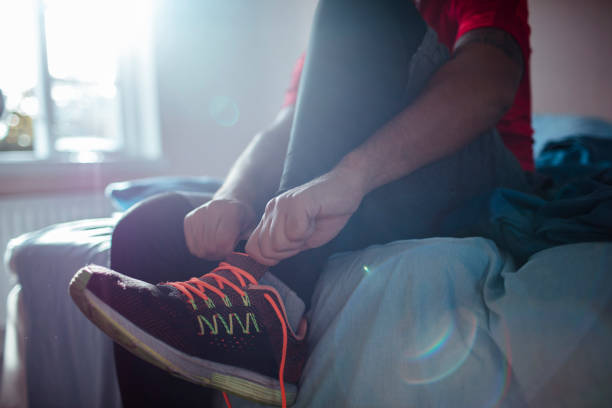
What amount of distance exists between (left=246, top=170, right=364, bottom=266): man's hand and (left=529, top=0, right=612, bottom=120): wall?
139 cm

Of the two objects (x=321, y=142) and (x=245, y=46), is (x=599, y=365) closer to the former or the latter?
(x=321, y=142)

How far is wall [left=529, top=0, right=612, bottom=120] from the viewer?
1.45 m

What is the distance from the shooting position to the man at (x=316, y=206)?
1.44 feet

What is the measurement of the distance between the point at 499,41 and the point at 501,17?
0.05m

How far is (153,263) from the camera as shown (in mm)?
538

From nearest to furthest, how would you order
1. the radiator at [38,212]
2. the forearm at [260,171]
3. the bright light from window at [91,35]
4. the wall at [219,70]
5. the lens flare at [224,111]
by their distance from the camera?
the forearm at [260,171]
the radiator at [38,212]
the bright light from window at [91,35]
the wall at [219,70]
the lens flare at [224,111]

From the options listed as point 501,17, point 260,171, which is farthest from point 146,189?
point 501,17

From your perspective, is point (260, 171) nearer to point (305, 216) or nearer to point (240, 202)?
point (240, 202)

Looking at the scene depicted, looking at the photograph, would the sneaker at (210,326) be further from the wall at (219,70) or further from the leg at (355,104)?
the wall at (219,70)

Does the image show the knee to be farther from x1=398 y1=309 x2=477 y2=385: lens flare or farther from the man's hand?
x1=398 y1=309 x2=477 y2=385: lens flare

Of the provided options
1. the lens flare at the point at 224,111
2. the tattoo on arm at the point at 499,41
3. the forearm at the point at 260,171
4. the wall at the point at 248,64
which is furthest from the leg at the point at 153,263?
the lens flare at the point at 224,111

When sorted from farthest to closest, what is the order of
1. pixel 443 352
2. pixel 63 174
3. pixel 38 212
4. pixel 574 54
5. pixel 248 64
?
pixel 248 64, pixel 63 174, pixel 38 212, pixel 574 54, pixel 443 352

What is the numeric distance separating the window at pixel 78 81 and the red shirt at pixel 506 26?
184cm

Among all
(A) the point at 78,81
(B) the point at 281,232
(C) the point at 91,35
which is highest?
(C) the point at 91,35
